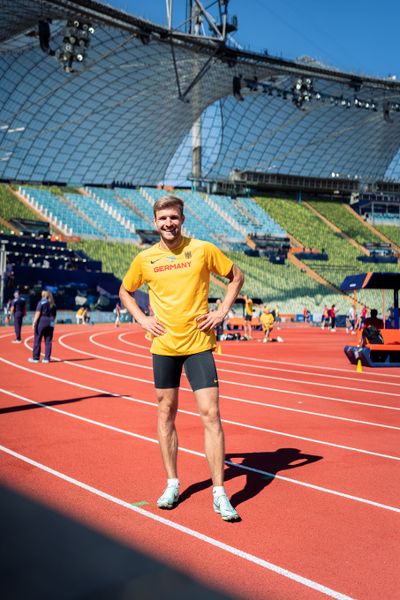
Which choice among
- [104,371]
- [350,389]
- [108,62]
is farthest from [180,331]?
[108,62]

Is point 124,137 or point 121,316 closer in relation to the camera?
point 121,316

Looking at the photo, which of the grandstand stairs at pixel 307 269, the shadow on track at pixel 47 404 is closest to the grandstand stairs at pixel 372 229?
the grandstand stairs at pixel 307 269

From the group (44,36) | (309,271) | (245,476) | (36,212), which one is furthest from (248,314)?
(36,212)

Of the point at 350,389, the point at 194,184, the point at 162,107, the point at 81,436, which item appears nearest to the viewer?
the point at 81,436

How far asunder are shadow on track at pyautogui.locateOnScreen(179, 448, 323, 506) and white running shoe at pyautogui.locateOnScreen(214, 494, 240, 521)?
1.29 ft

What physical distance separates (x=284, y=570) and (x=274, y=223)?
71116 mm

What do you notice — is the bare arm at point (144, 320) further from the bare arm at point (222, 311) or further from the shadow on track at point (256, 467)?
the shadow on track at point (256, 467)

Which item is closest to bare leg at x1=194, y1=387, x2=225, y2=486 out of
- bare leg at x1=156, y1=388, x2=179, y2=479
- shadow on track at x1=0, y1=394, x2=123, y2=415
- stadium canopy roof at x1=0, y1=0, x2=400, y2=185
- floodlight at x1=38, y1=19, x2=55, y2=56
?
bare leg at x1=156, y1=388, x2=179, y2=479

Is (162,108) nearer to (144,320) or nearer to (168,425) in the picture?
(144,320)

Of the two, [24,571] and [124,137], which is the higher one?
[124,137]

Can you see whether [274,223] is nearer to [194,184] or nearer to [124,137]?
[194,184]

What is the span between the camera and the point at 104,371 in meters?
14.2

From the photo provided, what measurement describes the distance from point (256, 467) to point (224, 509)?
1.68m

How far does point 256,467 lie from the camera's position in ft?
19.6
